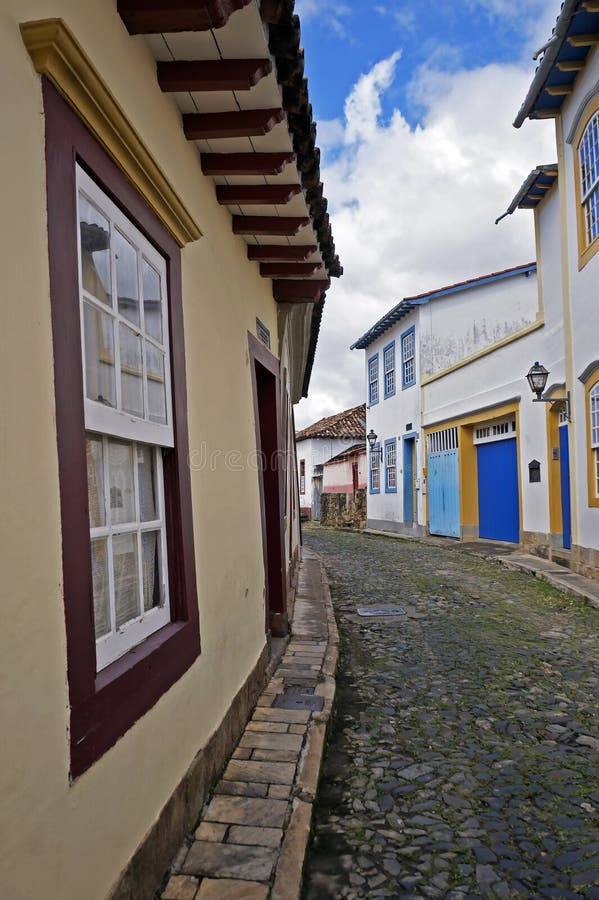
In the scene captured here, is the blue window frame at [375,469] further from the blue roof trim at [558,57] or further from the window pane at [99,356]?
the window pane at [99,356]

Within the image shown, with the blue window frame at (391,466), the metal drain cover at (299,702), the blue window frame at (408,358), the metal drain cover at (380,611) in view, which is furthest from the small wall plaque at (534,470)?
the metal drain cover at (299,702)

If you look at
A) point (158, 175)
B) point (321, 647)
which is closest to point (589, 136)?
point (321, 647)

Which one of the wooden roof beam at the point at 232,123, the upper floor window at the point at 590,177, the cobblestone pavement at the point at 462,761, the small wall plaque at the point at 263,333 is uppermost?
the upper floor window at the point at 590,177

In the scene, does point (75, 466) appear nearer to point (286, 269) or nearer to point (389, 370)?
point (286, 269)

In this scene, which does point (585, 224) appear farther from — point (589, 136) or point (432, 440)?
point (432, 440)

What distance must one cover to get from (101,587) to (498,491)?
12.8 meters

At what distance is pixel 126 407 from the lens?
7.53 feet

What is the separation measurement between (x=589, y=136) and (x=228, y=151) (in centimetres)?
709

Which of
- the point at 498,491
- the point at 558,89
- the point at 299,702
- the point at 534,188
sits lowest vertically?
the point at 299,702

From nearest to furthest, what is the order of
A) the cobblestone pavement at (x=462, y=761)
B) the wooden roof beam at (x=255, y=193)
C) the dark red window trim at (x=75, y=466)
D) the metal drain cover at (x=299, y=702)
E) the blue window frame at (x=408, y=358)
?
the dark red window trim at (x=75, y=466) → the cobblestone pavement at (x=462, y=761) → the wooden roof beam at (x=255, y=193) → the metal drain cover at (x=299, y=702) → the blue window frame at (x=408, y=358)

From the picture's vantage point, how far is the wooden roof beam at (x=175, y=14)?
7.45 ft

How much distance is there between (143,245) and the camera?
8.27ft

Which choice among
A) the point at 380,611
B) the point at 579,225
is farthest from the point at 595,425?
the point at 380,611

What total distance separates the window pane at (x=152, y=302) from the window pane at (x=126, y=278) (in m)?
0.09
